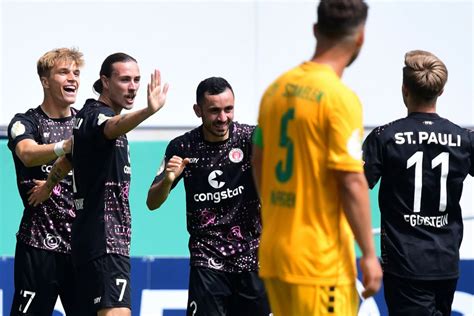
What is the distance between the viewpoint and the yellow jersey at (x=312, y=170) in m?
4.57

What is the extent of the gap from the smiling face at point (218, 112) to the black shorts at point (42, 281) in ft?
4.33

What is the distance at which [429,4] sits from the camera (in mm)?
10586

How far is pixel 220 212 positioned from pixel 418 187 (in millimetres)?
1315

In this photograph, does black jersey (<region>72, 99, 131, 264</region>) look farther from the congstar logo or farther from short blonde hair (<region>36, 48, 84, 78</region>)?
short blonde hair (<region>36, 48, 84, 78</region>)

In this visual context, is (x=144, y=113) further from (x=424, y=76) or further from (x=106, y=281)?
(x=424, y=76)

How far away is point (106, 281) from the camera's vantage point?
6750mm

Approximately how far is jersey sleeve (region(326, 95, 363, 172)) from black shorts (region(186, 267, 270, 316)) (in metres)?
2.59

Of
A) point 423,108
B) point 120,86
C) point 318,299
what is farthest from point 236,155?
point 318,299

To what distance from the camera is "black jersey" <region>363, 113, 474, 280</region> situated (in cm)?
626

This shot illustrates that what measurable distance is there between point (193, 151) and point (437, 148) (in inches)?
61.5

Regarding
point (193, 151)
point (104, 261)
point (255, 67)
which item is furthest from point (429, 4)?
point (104, 261)

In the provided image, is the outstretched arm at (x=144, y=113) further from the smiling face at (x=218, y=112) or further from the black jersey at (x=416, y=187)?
the black jersey at (x=416, y=187)

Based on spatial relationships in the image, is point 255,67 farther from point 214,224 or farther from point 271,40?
point 214,224

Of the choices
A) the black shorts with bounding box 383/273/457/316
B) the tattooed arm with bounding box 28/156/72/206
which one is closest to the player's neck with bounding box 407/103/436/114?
the black shorts with bounding box 383/273/457/316
